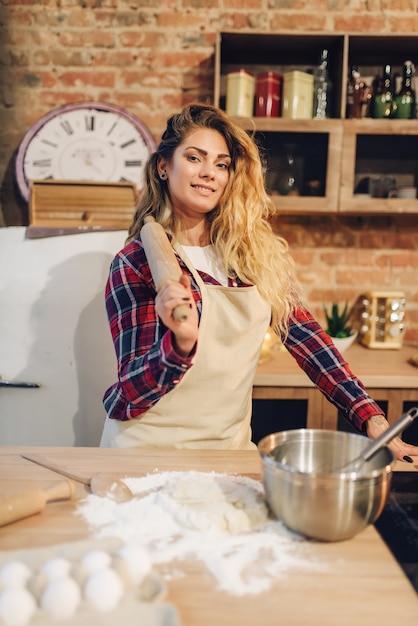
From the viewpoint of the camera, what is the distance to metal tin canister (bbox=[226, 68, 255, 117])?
8.46 feet

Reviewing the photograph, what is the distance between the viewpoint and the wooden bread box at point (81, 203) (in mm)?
2379

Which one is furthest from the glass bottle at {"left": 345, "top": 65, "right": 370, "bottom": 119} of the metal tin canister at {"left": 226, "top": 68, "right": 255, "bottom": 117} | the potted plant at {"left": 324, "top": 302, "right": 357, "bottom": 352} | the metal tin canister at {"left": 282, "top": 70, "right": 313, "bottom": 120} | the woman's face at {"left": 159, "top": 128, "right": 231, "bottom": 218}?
the woman's face at {"left": 159, "top": 128, "right": 231, "bottom": 218}

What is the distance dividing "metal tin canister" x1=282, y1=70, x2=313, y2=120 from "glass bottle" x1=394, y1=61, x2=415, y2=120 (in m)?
0.39

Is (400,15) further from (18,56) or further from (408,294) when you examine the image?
(18,56)

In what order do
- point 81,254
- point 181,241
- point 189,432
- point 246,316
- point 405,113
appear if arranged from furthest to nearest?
point 405,113 < point 81,254 < point 181,241 < point 246,316 < point 189,432

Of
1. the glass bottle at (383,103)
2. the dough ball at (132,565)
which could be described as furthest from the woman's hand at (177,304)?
the glass bottle at (383,103)

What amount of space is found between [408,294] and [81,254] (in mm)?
1722

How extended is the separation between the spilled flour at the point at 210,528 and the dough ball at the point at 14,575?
0.17 metres

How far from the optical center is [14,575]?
0.70 meters

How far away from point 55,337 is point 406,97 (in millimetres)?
1837

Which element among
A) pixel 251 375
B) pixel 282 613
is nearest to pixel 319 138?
pixel 251 375

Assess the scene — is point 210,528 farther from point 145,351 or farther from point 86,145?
point 86,145

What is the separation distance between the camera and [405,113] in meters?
2.62

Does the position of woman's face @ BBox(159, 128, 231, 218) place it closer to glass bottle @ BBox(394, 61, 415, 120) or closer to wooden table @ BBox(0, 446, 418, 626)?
wooden table @ BBox(0, 446, 418, 626)
